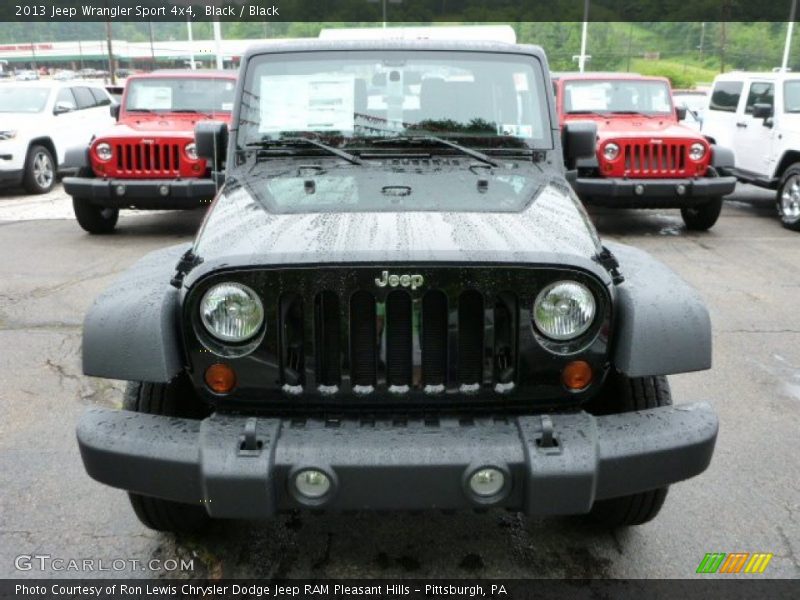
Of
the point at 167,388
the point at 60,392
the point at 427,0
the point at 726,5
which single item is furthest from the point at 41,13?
the point at 726,5

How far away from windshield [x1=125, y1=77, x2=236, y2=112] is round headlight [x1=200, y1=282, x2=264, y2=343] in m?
7.78

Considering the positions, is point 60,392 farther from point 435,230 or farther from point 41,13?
point 41,13

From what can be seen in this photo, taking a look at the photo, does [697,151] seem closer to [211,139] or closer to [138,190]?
[138,190]

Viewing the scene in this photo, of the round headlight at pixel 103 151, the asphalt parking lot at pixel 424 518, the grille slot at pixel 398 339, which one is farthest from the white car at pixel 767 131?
the grille slot at pixel 398 339

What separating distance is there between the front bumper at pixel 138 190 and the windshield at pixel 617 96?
15.2 ft

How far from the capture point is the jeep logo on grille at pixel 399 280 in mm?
2244

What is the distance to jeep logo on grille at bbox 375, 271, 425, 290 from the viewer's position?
2.24m

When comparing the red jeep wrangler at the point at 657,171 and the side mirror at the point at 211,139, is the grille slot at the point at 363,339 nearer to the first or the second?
the side mirror at the point at 211,139

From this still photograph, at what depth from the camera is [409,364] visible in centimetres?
233

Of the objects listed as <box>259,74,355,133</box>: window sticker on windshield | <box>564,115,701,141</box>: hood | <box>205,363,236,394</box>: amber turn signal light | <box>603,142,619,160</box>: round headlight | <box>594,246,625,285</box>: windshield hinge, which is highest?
<box>259,74,355,133</box>: window sticker on windshield

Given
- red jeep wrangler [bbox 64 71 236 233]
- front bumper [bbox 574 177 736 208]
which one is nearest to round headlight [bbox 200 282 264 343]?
red jeep wrangler [bbox 64 71 236 233]

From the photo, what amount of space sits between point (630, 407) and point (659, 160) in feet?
21.9

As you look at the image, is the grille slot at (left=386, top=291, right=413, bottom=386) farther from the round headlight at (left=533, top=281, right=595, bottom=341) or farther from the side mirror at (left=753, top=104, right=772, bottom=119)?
the side mirror at (left=753, top=104, right=772, bottom=119)

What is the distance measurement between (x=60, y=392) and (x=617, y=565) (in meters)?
3.15
